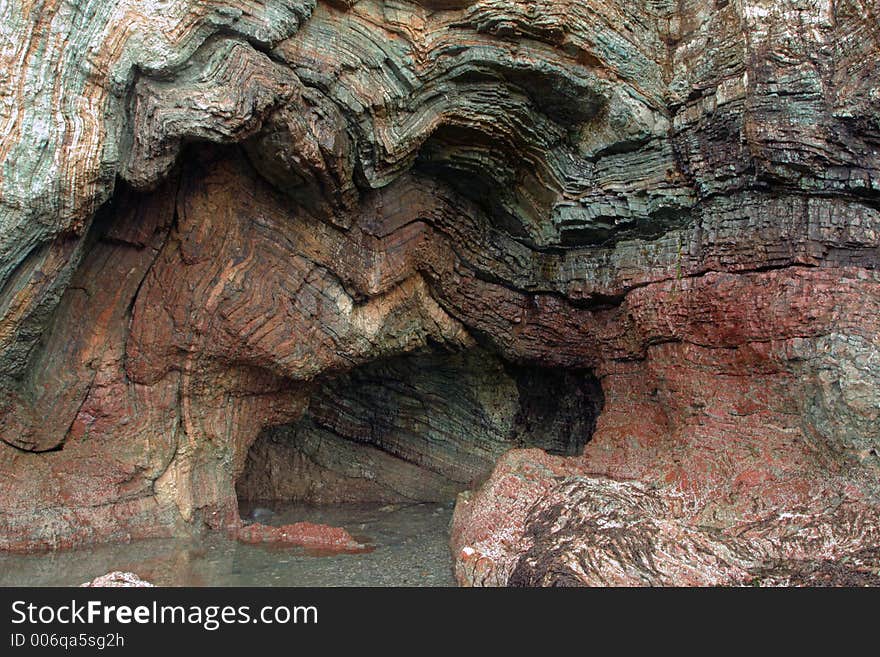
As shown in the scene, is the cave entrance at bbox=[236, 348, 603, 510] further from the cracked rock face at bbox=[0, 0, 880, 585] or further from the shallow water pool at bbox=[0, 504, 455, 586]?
the shallow water pool at bbox=[0, 504, 455, 586]

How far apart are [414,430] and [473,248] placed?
2490mm

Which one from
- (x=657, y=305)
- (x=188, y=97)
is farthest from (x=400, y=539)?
(x=188, y=97)

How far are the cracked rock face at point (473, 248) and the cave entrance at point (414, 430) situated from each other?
1021mm

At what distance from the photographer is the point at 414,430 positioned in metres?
9.38

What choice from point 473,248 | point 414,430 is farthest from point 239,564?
point 473,248

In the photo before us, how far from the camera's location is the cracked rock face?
18.7 feet

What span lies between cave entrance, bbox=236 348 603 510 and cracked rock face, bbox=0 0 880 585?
1.02m

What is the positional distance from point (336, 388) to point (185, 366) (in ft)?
7.52

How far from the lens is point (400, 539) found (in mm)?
7418

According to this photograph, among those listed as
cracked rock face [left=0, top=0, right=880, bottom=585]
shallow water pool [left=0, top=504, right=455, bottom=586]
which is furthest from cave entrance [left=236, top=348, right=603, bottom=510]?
shallow water pool [left=0, top=504, right=455, bottom=586]

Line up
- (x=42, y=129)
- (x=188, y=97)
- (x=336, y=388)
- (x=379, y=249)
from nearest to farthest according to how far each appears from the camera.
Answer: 1. (x=42, y=129)
2. (x=188, y=97)
3. (x=379, y=249)
4. (x=336, y=388)

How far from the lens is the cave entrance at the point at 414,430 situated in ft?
29.8

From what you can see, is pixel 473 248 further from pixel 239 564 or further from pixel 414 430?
pixel 239 564

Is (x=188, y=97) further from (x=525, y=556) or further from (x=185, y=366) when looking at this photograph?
(x=525, y=556)
